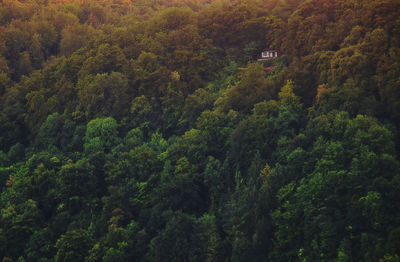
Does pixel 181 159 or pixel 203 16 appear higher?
pixel 203 16

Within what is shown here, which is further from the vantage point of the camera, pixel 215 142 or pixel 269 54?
pixel 269 54

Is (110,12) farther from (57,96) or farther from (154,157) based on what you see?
(154,157)

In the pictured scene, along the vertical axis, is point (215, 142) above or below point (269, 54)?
below

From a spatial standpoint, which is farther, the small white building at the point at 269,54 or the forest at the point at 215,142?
the small white building at the point at 269,54

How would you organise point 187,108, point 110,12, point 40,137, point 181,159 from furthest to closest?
point 110,12 → point 40,137 → point 187,108 → point 181,159

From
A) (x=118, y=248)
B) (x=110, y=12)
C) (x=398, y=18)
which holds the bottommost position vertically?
(x=118, y=248)

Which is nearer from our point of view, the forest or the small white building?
the forest

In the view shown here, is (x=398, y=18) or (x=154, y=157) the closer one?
(x=398, y=18)

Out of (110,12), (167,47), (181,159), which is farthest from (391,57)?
(110,12)
